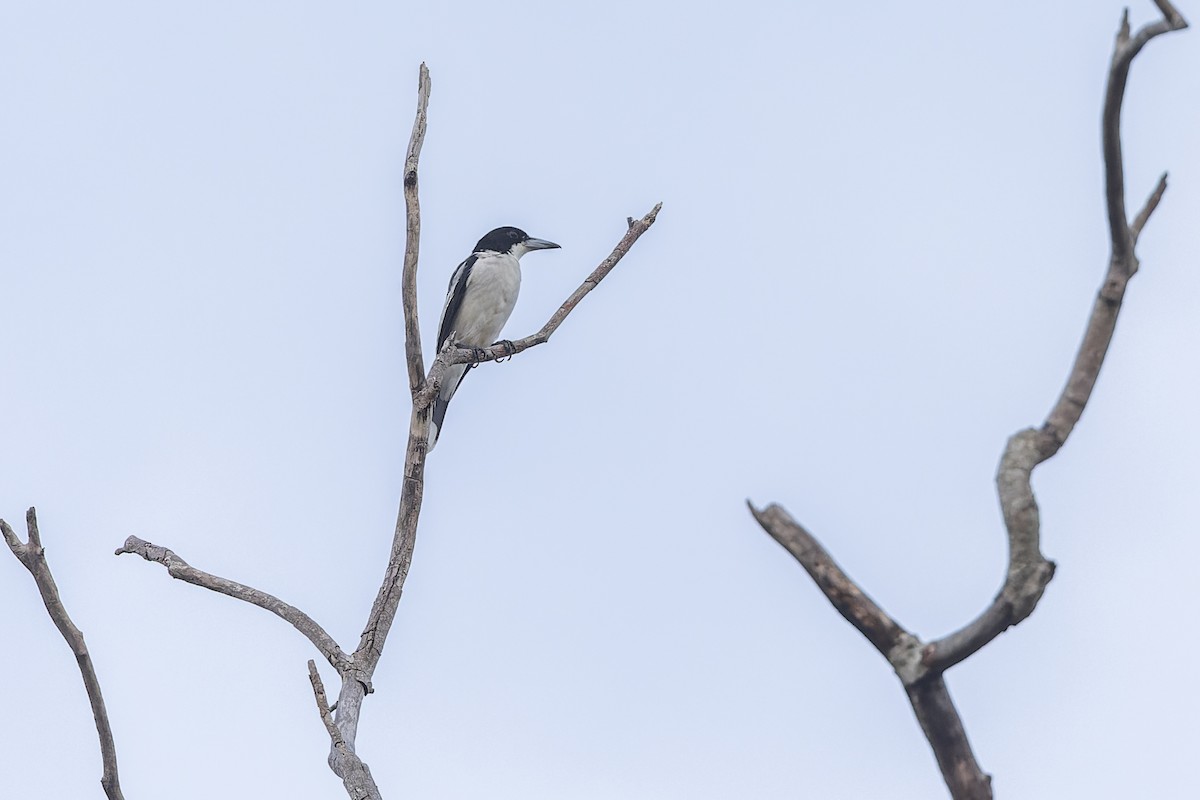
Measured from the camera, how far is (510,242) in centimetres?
1037

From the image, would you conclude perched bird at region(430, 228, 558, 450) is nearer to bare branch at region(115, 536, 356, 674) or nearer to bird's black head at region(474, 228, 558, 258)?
bird's black head at region(474, 228, 558, 258)

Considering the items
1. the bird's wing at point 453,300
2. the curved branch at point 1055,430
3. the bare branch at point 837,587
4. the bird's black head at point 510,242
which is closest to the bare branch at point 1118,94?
the curved branch at point 1055,430

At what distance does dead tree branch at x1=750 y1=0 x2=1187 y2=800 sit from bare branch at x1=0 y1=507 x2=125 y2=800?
236cm

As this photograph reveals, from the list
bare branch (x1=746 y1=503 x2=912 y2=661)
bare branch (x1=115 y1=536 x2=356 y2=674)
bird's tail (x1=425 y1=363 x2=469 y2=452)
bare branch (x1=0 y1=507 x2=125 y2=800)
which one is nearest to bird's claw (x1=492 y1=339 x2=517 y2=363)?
bird's tail (x1=425 y1=363 x2=469 y2=452)

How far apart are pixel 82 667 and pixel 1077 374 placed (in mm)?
2965

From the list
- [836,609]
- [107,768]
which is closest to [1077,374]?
[836,609]

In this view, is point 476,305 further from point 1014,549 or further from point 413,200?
point 1014,549

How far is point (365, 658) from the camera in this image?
5.59 metres

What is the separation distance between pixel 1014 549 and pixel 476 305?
7249 mm

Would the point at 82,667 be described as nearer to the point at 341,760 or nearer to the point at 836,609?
the point at 341,760

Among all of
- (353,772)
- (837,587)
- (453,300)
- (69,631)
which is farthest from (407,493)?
(453,300)

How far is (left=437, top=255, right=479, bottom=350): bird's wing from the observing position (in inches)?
382

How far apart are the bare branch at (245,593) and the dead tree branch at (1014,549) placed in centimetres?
332

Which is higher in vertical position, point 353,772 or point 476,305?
point 476,305
